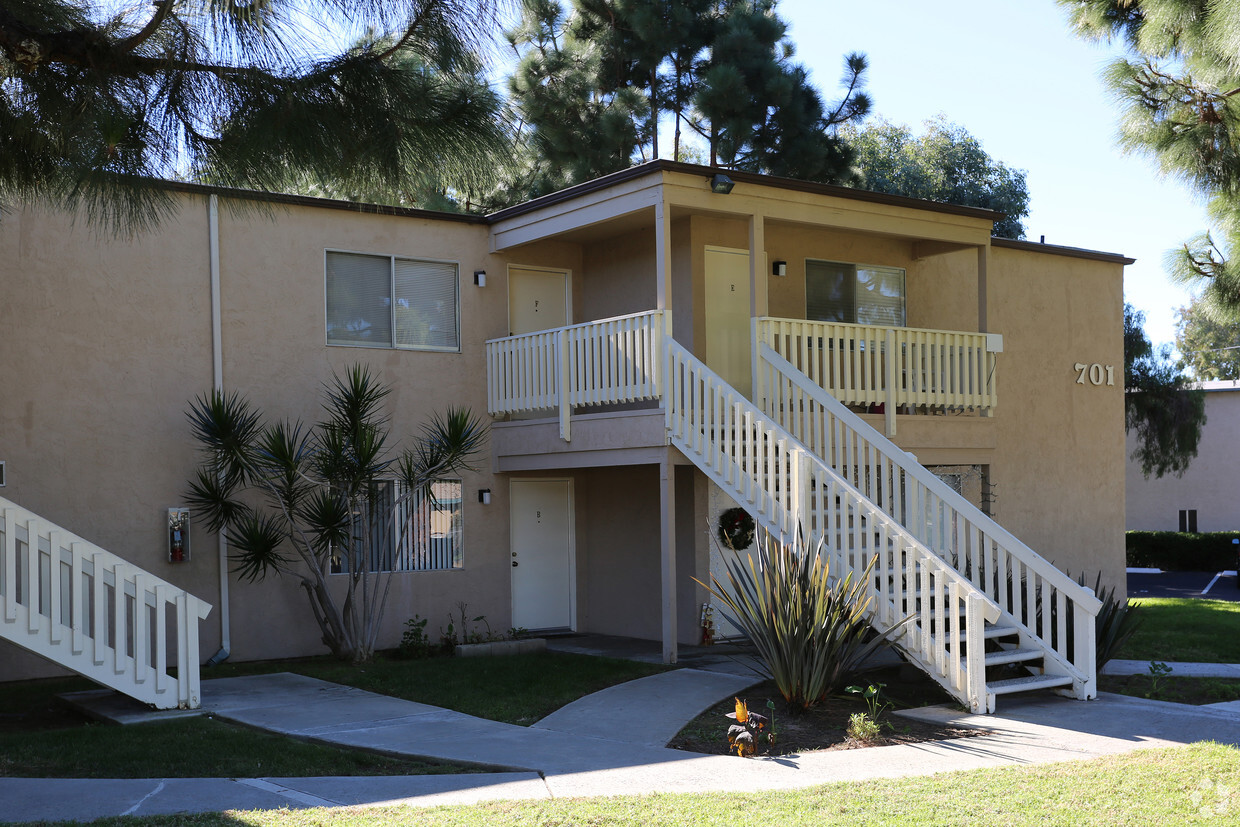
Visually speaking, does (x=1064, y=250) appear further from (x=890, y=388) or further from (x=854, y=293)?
(x=890, y=388)

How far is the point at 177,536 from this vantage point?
11.6 m

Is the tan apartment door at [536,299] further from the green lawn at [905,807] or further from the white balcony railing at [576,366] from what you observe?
the green lawn at [905,807]

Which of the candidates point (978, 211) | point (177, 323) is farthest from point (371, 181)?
point (978, 211)

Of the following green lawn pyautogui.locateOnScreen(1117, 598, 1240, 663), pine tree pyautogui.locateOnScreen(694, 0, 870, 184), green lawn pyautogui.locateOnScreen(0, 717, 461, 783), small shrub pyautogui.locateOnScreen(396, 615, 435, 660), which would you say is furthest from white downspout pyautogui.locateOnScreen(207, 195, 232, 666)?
pine tree pyautogui.locateOnScreen(694, 0, 870, 184)

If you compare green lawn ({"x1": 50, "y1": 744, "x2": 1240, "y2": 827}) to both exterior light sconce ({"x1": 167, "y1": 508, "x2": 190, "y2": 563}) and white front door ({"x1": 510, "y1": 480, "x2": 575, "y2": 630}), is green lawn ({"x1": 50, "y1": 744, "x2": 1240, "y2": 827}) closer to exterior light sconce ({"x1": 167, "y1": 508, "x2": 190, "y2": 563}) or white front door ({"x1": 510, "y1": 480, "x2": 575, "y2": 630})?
exterior light sconce ({"x1": 167, "y1": 508, "x2": 190, "y2": 563})

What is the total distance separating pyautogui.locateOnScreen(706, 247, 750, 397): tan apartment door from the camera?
13.6 metres

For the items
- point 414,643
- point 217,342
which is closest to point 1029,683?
point 414,643

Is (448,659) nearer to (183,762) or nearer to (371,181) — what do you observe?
(183,762)

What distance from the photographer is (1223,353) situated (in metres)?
52.9

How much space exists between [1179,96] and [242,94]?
7434 mm

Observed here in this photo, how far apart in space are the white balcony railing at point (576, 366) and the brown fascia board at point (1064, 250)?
6107 mm

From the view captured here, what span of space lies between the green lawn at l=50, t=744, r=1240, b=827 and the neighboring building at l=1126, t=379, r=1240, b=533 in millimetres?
26116

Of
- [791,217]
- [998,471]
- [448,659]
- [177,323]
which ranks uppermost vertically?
[791,217]

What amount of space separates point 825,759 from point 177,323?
8.19m
